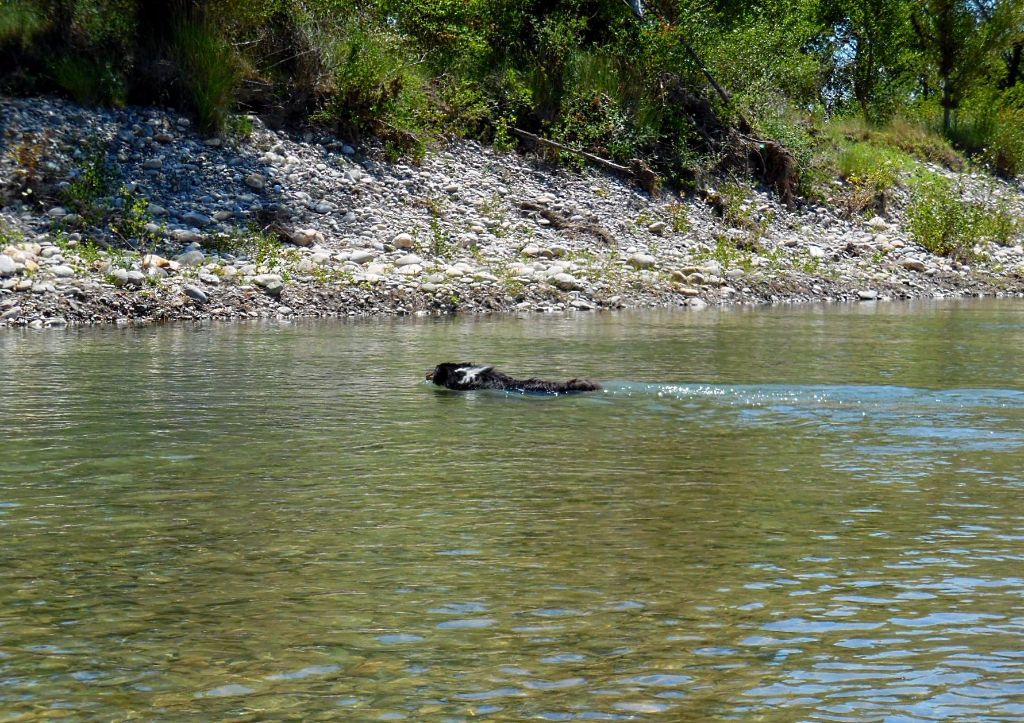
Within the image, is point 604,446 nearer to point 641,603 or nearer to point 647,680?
point 641,603

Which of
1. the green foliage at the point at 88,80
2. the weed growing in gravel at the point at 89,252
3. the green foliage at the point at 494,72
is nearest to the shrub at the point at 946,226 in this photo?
the green foliage at the point at 494,72

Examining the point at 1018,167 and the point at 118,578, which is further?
the point at 1018,167

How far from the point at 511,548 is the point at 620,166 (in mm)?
23820

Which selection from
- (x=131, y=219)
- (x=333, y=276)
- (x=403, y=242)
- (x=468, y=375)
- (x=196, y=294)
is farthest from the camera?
(x=403, y=242)

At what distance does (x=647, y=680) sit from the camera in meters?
4.35

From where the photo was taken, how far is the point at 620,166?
29.3 meters

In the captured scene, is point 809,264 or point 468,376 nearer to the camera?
point 468,376

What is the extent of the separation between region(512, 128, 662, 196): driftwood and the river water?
55.7 ft

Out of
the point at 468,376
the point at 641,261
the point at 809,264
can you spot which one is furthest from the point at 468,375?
the point at 809,264

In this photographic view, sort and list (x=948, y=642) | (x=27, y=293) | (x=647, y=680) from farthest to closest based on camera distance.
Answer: (x=27, y=293) < (x=948, y=642) < (x=647, y=680)

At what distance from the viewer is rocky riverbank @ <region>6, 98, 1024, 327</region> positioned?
20.3 metres

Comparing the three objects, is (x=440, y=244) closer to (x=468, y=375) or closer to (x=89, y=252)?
(x=89, y=252)

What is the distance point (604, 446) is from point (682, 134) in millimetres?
23031

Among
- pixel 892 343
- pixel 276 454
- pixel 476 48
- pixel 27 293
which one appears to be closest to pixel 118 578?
Result: pixel 276 454
